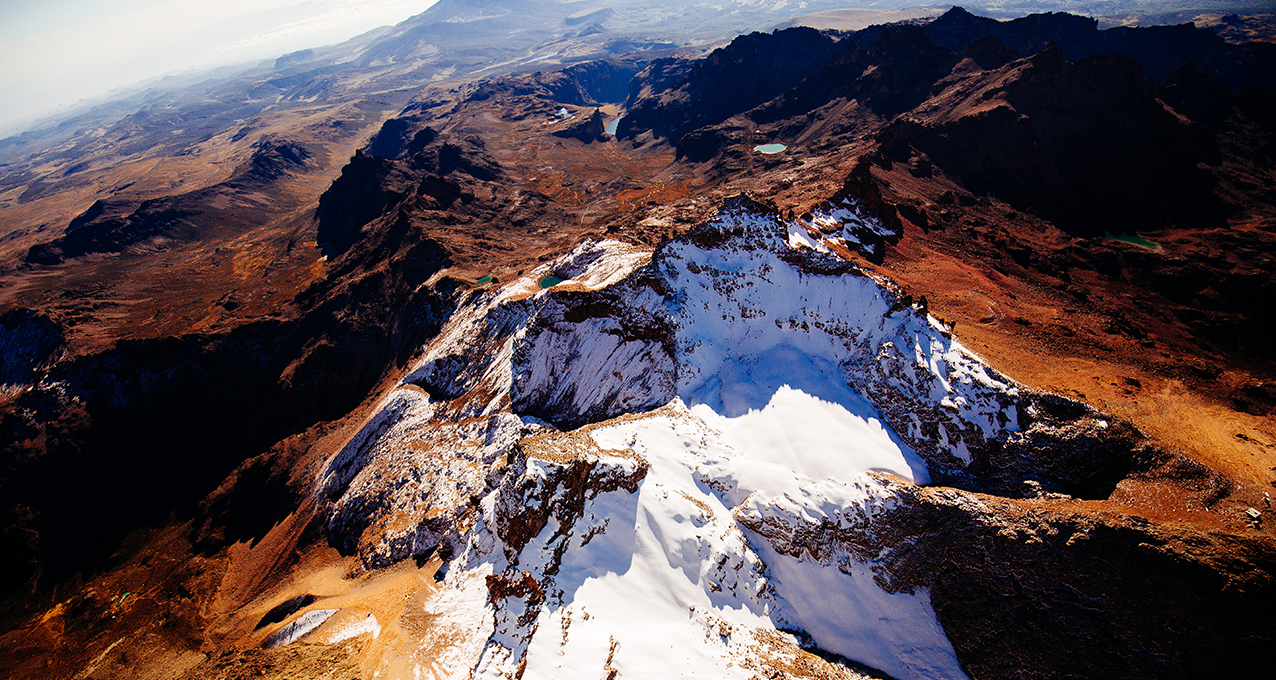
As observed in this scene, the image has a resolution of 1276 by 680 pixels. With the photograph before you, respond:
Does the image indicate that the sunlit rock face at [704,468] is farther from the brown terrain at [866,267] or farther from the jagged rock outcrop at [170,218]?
the jagged rock outcrop at [170,218]

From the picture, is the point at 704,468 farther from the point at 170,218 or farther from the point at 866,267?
the point at 170,218

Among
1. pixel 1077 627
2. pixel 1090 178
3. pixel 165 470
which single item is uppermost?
pixel 1090 178

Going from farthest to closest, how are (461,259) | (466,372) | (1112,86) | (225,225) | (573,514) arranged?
1. (225,225)
2. (1112,86)
3. (461,259)
4. (466,372)
5. (573,514)

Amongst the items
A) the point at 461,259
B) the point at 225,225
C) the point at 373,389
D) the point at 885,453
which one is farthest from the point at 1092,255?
the point at 225,225

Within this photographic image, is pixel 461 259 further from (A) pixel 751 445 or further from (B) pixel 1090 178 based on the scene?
(B) pixel 1090 178

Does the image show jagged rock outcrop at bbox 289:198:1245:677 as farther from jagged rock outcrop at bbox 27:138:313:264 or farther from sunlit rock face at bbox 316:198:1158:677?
jagged rock outcrop at bbox 27:138:313:264

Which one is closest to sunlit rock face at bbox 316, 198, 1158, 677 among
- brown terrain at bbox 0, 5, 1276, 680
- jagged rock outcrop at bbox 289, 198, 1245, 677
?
jagged rock outcrop at bbox 289, 198, 1245, 677
